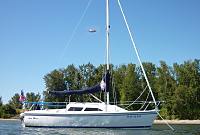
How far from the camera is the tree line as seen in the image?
3073 inches

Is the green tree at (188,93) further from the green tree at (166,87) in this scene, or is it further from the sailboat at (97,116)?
the sailboat at (97,116)

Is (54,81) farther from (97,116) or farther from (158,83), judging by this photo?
(97,116)

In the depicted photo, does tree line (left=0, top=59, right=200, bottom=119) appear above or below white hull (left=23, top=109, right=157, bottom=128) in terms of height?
above

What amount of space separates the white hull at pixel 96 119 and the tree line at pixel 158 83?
91.9 feet

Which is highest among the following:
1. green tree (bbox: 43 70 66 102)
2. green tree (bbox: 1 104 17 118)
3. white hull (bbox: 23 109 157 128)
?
green tree (bbox: 43 70 66 102)

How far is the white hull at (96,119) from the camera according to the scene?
129 ft

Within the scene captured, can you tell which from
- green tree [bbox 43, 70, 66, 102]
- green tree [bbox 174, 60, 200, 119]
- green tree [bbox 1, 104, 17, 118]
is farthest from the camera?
green tree [bbox 1, 104, 17, 118]

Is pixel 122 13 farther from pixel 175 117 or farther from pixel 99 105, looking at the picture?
pixel 175 117

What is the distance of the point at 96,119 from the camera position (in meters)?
39.9

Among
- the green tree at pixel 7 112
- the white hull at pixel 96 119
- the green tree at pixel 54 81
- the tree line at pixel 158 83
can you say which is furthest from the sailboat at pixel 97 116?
the green tree at pixel 7 112

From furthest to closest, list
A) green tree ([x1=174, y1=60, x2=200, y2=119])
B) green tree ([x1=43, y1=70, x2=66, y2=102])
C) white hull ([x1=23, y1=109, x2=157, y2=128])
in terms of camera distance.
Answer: green tree ([x1=43, y1=70, x2=66, y2=102]) < green tree ([x1=174, y1=60, x2=200, y2=119]) < white hull ([x1=23, y1=109, x2=157, y2=128])

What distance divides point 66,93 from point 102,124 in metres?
5.90

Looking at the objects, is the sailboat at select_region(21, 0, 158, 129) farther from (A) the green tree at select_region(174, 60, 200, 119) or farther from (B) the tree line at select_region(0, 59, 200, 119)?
(A) the green tree at select_region(174, 60, 200, 119)

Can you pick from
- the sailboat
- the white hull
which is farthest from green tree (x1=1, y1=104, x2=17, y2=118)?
the white hull
